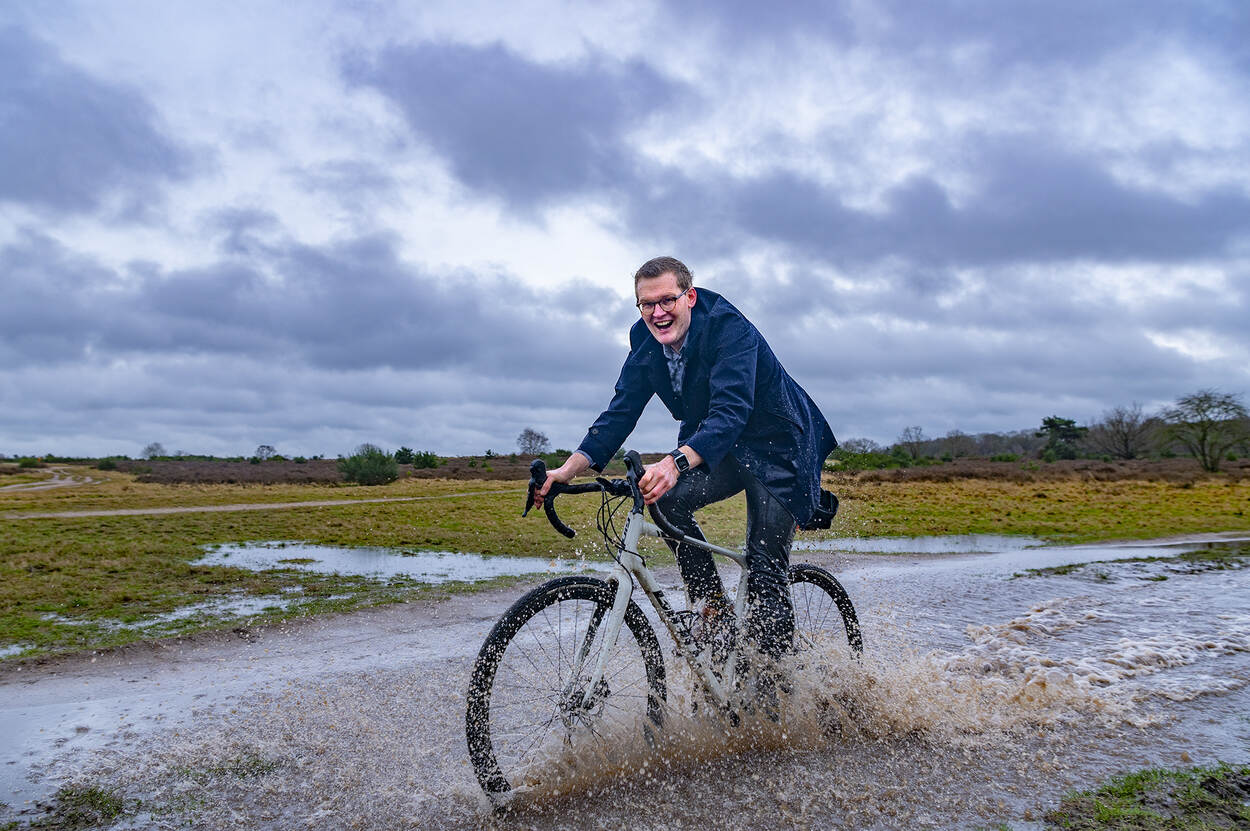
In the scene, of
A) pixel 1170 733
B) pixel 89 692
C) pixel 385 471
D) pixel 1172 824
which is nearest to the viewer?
pixel 1172 824

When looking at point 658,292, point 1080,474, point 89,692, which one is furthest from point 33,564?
point 1080,474

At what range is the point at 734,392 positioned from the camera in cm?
378

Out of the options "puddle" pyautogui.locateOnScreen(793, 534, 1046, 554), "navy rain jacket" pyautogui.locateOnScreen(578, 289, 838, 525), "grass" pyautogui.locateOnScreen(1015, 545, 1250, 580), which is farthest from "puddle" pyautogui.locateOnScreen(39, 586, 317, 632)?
"grass" pyautogui.locateOnScreen(1015, 545, 1250, 580)

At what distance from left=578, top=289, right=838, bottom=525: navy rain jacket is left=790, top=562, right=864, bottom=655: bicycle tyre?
0.61 meters

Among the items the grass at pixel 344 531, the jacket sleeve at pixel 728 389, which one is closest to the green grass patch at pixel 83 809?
the grass at pixel 344 531

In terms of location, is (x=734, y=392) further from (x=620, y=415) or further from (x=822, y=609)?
(x=822, y=609)

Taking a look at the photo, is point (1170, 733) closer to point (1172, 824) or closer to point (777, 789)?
point (1172, 824)

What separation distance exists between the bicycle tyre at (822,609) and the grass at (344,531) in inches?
51.9

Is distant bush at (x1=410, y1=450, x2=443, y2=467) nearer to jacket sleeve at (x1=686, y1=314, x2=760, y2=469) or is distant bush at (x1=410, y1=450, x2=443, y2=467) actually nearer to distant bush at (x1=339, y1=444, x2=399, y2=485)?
distant bush at (x1=339, y1=444, x2=399, y2=485)

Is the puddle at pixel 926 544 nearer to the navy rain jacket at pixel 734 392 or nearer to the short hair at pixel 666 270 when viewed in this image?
the navy rain jacket at pixel 734 392

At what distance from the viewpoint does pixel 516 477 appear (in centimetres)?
4291

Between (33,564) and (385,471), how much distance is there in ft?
97.0

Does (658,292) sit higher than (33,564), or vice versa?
(658,292)

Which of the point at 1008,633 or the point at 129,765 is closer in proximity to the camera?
the point at 129,765
